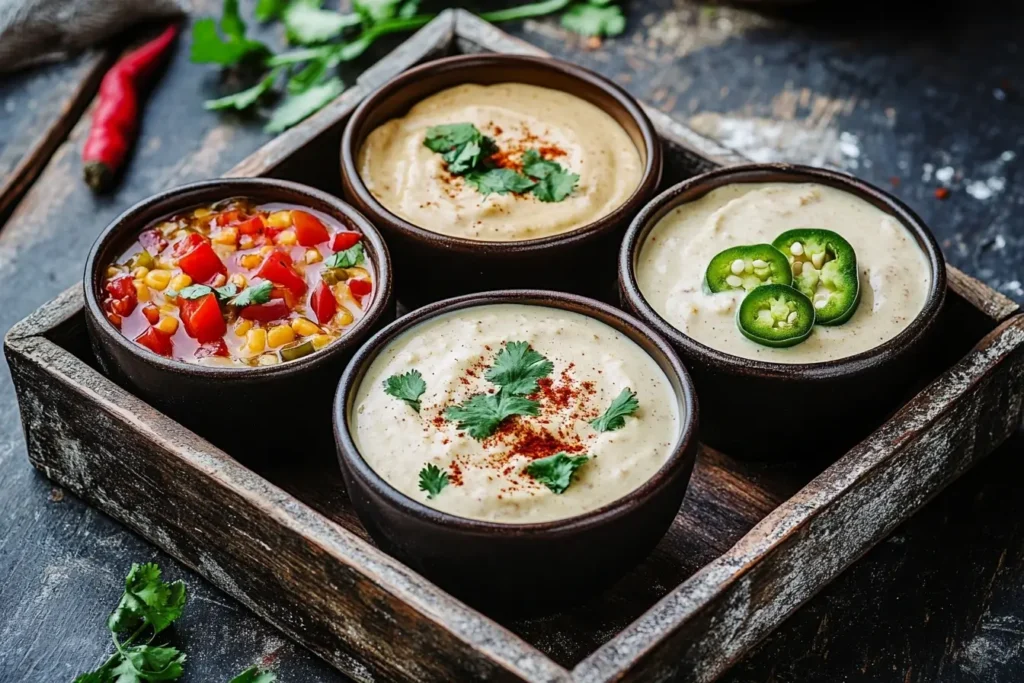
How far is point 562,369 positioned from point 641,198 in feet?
2.56

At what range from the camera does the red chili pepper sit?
5.11 meters

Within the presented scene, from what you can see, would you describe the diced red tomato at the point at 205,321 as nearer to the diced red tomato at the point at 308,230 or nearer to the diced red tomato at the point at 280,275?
the diced red tomato at the point at 280,275

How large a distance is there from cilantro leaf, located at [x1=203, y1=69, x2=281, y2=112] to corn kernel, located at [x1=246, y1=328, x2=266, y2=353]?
1.93m

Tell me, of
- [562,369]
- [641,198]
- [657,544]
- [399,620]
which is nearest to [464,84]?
[641,198]

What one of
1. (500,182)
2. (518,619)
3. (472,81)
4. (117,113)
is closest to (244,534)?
(518,619)

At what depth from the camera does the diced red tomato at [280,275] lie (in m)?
3.83

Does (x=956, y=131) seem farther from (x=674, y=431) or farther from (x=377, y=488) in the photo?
(x=377, y=488)

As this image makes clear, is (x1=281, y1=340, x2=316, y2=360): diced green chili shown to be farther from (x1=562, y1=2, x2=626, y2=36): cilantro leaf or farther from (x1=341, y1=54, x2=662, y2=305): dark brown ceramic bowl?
(x1=562, y1=2, x2=626, y2=36): cilantro leaf

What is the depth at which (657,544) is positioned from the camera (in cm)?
367

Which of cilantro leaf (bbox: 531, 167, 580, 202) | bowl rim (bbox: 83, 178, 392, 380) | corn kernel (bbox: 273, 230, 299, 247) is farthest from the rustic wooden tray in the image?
cilantro leaf (bbox: 531, 167, 580, 202)

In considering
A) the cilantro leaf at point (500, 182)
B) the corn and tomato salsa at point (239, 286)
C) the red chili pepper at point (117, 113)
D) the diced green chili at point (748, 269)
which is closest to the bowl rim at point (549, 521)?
the corn and tomato salsa at point (239, 286)

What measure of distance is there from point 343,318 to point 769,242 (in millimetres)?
1243

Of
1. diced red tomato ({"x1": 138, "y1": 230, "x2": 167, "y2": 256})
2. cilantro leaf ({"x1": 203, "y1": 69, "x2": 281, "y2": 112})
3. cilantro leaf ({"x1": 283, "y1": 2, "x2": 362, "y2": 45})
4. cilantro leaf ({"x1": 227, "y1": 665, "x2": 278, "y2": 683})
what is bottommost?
cilantro leaf ({"x1": 227, "y1": 665, "x2": 278, "y2": 683})

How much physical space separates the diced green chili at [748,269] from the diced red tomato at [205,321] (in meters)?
1.35
